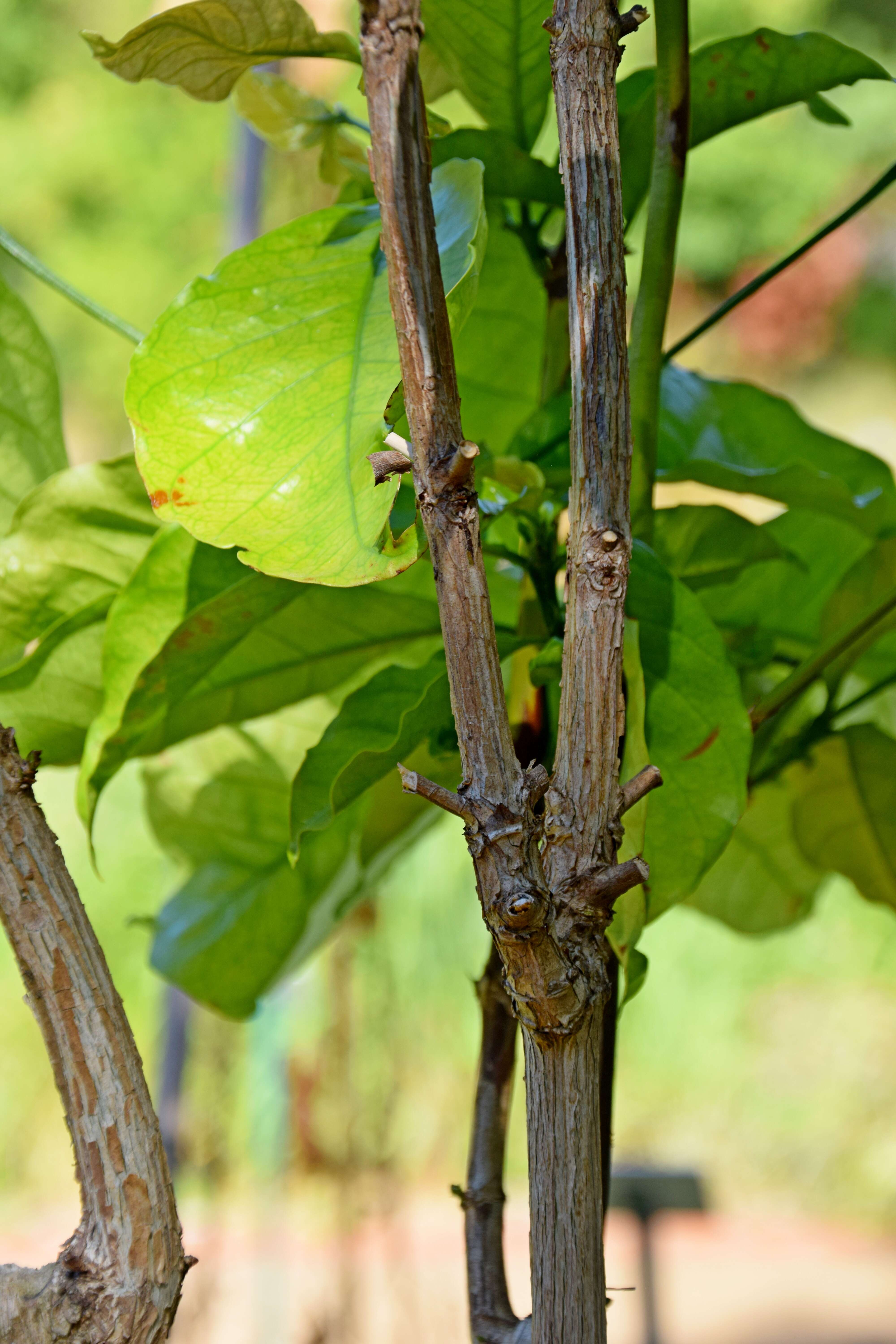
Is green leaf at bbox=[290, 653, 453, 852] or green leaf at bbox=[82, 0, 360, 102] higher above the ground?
green leaf at bbox=[82, 0, 360, 102]

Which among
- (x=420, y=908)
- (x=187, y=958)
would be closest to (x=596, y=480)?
(x=187, y=958)

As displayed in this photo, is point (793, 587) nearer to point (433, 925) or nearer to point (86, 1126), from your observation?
point (86, 1126)

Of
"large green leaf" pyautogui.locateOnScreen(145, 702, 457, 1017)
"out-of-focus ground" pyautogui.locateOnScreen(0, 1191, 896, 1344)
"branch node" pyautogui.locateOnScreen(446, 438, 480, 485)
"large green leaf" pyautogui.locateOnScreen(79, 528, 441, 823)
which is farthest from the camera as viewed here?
"out-of-focus ground" pyautogui.locateOnScreen(0, 1191, 896, 1344)

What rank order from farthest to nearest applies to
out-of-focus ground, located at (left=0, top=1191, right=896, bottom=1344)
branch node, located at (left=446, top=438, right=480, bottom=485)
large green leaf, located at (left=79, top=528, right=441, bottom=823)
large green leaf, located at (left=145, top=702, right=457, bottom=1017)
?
out-of-focus ground, located at (left=0, top=1191, right=896, bottom=1344) < large green leaf, located at (left=145, top=702, right=457, bottom=1017) < large green leaf, located at (left=79, top=528, right=441, bottom=823) < branch node, located at (left=446, top=438, right=480, bottom=485)

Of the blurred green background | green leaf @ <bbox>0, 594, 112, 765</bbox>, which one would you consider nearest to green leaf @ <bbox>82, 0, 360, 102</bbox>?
green leaf @ <bbox>0, 594, 112, 765</bbox>

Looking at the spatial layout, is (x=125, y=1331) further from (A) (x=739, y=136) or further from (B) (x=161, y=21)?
(A) (x=739, y=136)

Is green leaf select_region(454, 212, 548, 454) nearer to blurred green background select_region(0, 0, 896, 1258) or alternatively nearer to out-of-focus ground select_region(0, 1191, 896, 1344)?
blurred green background select_region(0, 0, 896, 1258)
